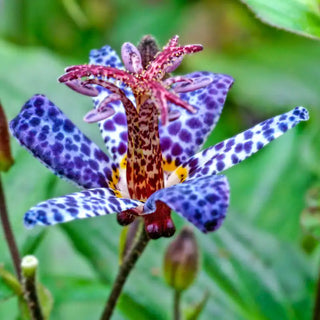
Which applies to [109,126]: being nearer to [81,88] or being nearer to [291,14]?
[81,88]

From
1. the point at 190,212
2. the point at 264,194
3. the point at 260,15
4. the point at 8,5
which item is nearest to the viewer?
the point at 190,212

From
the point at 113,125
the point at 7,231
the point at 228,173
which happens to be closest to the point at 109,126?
the point at 113,125

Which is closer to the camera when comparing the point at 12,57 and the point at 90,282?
the point at 90,282

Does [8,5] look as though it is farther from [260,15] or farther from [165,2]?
[260,15]

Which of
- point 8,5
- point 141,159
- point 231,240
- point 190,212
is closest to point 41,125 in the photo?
point 141,159

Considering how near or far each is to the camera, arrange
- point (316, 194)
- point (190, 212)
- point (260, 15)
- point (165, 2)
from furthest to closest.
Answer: point (165, 2) < point (316, 194) < point (260, 15) < point (190, 212)

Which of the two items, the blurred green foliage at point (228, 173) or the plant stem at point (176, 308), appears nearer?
the plant stem at point (176, 308)

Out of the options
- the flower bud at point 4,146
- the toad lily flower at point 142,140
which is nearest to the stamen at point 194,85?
the toad lily flower at point 142,140

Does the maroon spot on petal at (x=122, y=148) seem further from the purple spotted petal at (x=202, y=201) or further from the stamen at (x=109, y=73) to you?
the purple spotted petal at (x=202, y=201)

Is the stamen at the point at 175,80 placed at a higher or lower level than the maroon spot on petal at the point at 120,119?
higher
